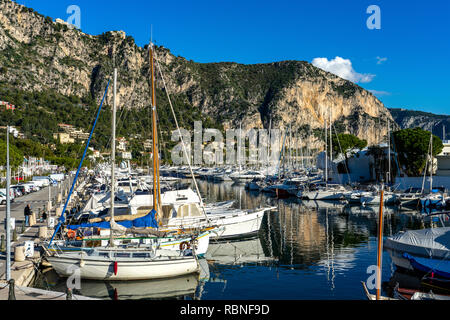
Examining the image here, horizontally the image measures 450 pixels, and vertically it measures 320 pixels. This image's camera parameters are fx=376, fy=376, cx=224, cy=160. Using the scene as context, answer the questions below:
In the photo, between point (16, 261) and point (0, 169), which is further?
point (0, 169)

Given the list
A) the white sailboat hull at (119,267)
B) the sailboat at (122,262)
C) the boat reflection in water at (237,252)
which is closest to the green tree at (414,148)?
the boat reflection in water at (237,252)

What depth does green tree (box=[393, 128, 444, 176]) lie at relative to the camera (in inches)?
2502

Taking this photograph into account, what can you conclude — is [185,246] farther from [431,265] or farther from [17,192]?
[17,192]

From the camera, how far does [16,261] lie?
60.2ft

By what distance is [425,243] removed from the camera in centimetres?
2033

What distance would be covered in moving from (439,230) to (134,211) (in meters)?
19.7

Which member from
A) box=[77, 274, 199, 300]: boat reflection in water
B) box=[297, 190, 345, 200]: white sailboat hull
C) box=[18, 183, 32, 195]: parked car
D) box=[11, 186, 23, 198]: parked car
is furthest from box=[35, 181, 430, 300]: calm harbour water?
box=[18, 183, 32, 195]: parked car

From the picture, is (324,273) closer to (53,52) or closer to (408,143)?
(408,143)

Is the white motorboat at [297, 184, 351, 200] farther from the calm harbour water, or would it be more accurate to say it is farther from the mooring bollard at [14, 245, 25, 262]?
the mooring bollard at [14, 245, 25, 262]

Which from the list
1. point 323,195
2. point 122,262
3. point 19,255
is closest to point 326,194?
point 323,195

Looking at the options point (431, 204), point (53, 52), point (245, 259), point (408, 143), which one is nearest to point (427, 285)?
point (245, 259)

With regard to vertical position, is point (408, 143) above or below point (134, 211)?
above

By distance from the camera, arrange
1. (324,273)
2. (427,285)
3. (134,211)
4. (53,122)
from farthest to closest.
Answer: (53,122)
(134,211)
(324,273)
(427,285)
